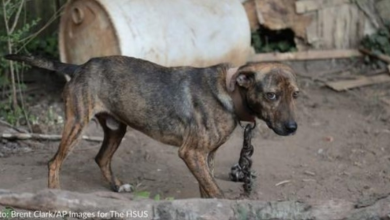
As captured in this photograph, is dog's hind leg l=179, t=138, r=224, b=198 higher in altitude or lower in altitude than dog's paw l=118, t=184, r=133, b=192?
higher

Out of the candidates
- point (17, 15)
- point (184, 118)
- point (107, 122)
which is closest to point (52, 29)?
point (17, 15)

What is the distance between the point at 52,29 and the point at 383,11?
4864 millimetres

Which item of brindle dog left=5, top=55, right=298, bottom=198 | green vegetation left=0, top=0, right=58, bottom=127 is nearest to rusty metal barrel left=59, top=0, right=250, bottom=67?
green vegetation left=0, top=0, right=58, bottom=127

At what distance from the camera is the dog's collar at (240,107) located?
605 centimetres

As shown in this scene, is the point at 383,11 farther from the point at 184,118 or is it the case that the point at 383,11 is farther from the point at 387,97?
the point at 184,118

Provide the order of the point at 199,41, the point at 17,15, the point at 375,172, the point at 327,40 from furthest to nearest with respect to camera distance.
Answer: the point at 327,40
the point at 199,41
the point at 17,15
the point at 375,172

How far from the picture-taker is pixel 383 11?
11461 mm

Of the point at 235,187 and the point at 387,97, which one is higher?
the point at 235,187

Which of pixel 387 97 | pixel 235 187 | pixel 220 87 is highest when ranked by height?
pixel 220 87

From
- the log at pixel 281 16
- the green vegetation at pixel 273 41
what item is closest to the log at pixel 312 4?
the log at pixel 281 16

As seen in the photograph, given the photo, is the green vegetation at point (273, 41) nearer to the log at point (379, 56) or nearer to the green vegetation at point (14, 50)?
the log at point (379, 56)

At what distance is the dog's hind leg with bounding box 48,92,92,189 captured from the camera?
645 cm

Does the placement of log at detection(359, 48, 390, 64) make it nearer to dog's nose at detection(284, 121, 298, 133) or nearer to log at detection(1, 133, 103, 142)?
log at detection(1, 133, 103, 142)

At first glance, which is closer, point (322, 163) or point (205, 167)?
point (205, 167)
